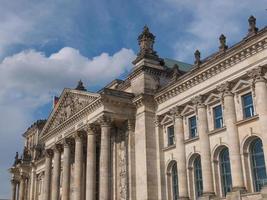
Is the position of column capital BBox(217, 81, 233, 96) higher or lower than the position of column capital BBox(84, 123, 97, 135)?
higher

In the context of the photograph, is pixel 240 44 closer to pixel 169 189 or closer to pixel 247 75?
pixel 247 75

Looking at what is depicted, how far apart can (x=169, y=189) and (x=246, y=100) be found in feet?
34.8

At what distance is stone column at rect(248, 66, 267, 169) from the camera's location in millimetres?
25922

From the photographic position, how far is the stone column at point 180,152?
32312 mm

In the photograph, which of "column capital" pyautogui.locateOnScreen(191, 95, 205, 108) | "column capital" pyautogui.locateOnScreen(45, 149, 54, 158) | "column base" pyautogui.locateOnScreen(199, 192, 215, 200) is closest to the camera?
"column base" pyautogui.locateOnScreen(199, 192, 215, 200)

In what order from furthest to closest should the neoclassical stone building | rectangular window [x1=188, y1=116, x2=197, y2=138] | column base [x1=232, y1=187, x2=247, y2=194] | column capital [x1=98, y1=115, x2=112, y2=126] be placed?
column capital [x1=98, y1=115, x2=112, y2=126] → rectangular window [x1=188, y1=116, x2=197, y2=138] → the neoclassical stone building → column base [x1=232, y1=187, x2=247, y2=194]

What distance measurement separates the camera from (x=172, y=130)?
35.5 metres

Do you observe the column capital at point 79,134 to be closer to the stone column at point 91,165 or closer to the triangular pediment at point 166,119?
the stone column at point 91,165

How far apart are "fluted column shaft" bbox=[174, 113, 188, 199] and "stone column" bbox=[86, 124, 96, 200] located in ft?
26.5

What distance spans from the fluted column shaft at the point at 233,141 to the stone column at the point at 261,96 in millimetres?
2169

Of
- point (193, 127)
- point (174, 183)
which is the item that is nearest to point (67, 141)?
point (174, 183)

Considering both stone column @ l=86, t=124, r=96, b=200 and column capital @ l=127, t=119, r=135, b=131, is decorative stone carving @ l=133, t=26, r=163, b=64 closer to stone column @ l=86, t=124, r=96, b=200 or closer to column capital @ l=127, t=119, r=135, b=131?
column capital @ l=127, t=119, r=135, b=131

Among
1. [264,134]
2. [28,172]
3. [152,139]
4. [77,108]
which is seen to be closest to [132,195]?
[152,139]

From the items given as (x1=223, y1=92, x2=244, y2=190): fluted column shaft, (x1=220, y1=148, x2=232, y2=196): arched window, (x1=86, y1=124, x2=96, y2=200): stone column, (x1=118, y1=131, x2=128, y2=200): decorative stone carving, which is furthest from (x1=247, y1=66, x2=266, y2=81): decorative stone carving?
(x1=86, y1=124, x2=96, y2=200): stone column
